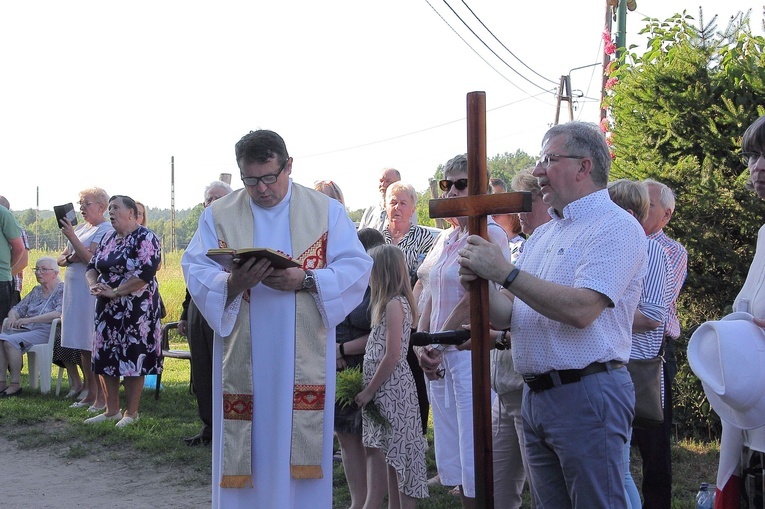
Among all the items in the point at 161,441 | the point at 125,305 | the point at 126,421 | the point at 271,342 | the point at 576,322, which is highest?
the point at 125,305

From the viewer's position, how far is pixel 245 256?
4.01 metres

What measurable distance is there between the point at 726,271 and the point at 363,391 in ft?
10.1

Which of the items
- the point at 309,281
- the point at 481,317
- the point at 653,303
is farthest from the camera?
the point at 309,281

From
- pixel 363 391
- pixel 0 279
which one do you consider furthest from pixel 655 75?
pixel 0 279

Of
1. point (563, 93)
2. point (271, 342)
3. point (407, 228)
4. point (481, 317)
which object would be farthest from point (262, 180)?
point (563, 93)

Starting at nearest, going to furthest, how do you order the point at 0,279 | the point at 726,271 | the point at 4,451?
the point at 726,271, the point at 4,451, the point at 0,279

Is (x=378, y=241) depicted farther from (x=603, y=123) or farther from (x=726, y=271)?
(x=603, y=123)

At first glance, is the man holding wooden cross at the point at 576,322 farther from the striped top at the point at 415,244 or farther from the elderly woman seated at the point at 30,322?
the elderly woman seated at the point at 30,322

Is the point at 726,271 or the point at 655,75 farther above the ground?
the point at 655,75

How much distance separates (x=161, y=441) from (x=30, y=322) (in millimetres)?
3888

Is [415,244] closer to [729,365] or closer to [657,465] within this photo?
[657,465]

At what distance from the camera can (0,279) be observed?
34.0ft

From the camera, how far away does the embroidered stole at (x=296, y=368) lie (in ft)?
14.3

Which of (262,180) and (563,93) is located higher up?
(563,93)
